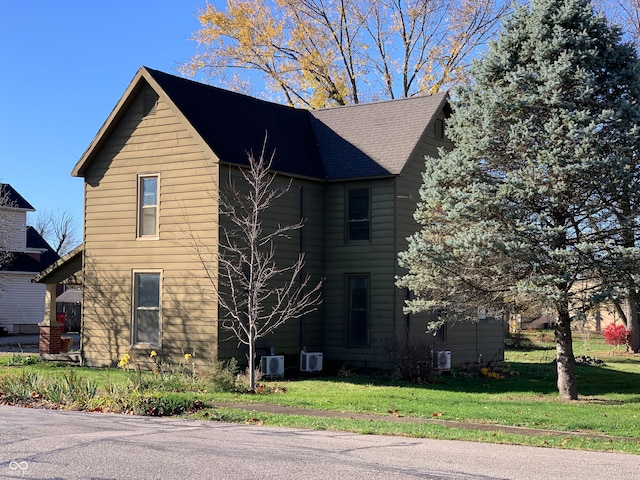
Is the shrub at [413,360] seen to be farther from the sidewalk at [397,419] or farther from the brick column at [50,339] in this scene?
the brick column at [50,339]

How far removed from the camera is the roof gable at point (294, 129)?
23.1 m

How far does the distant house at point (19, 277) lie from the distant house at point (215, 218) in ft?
85.1

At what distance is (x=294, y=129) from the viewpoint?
26.3 m

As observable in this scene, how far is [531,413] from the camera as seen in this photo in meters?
16.3

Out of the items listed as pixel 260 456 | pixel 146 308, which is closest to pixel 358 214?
pixel 146 308

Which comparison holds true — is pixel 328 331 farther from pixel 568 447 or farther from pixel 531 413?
pixel 568 447

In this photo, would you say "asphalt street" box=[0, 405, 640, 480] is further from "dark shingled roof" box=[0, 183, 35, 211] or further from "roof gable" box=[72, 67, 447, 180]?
"dark shingled roof" box=[0, 183, 35, 211]

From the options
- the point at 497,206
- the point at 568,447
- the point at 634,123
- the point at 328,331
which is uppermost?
the point at 634,123

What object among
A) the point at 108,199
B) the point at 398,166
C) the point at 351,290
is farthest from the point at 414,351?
the point at 108,199

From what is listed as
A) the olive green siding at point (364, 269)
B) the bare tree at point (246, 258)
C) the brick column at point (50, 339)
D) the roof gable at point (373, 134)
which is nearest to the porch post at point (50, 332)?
the brick column at point (50, 339)

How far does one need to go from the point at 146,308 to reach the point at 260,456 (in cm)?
1351

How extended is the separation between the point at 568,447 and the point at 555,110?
7.88 metres

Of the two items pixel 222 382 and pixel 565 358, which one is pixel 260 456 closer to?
pixel 222 382

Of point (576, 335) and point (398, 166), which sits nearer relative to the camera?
point (398, 166)
